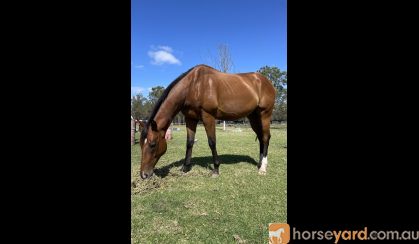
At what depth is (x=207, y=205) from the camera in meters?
3.41

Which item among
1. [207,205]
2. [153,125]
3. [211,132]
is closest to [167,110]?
[153,125]

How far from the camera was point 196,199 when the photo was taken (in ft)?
12.0

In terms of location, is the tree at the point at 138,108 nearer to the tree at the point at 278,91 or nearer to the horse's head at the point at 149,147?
the tree at the point at 278,91

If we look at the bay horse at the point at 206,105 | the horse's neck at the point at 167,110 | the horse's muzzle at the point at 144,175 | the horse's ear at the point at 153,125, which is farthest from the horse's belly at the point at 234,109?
the horse's muzzle at the point at 144,175

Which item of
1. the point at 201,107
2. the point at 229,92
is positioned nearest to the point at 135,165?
the point at 201,107

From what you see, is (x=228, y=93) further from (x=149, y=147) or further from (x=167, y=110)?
(x=149, y=147)

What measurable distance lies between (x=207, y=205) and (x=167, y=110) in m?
2.06

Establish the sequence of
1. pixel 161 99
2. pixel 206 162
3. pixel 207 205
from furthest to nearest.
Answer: pixel 206 162, pixel 161 99, pixel 207 205

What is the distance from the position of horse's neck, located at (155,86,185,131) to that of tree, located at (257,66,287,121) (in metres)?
36.4

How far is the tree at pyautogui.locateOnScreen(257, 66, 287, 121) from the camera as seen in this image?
137ft

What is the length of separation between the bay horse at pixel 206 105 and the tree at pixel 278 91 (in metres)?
35.0

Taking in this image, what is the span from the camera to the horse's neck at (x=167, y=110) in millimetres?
4723
